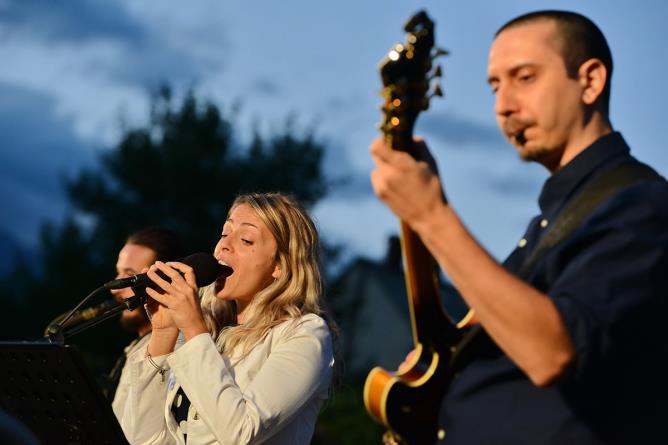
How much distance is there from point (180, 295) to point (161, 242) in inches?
86.4

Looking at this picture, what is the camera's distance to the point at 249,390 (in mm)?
3807

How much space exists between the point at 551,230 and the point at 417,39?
0.59 m

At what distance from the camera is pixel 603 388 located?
7.48 feet

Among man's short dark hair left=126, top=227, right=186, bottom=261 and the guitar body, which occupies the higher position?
man's short dark hair left=126, top=227, right=186, bottom=261

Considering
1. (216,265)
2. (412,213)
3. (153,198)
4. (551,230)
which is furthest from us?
(153,198)

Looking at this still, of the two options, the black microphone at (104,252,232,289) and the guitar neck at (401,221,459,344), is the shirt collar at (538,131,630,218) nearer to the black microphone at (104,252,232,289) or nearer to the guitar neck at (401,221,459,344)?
the guitar neck at (401,221,459,344)

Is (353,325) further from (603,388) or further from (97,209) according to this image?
(603,388)

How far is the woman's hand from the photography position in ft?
12.7

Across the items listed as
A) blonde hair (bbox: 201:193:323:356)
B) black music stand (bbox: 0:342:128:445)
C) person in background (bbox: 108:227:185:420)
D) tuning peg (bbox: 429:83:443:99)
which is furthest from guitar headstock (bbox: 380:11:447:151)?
person in background (bbox: 108:227:185:420)

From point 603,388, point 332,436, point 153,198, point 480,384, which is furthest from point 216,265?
point 153,198

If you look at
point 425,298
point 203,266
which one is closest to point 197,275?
point 203,266

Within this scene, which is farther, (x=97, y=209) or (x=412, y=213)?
(x=97, y=209)

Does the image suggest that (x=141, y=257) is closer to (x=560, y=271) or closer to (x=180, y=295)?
(x=180, y=295)

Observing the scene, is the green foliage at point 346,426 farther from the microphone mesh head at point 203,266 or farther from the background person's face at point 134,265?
the microphone mesh head at point 203,266
